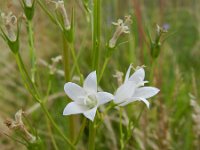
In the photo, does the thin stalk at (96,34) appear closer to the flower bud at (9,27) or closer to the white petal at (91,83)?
the white petal at (91,83)

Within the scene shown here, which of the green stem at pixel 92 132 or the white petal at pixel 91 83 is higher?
the white petal at pixel 91 83

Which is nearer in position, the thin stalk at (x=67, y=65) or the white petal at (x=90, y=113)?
the white petal at (x=90, y=113)

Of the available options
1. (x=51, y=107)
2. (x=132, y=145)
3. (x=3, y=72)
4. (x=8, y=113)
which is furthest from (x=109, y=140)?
Result: (x=3, y=72)

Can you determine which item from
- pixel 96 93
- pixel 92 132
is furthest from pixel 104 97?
pixel 92 132

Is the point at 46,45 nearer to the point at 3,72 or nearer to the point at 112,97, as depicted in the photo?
the point at 3,72

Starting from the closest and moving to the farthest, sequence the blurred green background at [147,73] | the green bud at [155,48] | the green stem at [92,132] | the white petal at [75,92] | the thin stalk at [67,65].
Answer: the white petal at [75,92], the green stem at [92,132], the green bud at [155,48], the thin stalk at [67,65], the blurred green background at [147,73]

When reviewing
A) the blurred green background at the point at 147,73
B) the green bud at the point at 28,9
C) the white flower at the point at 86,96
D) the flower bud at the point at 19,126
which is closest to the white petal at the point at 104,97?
the white flower at the point at 86,96

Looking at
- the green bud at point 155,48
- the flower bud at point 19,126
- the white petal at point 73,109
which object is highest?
the green bud at point 155,48
